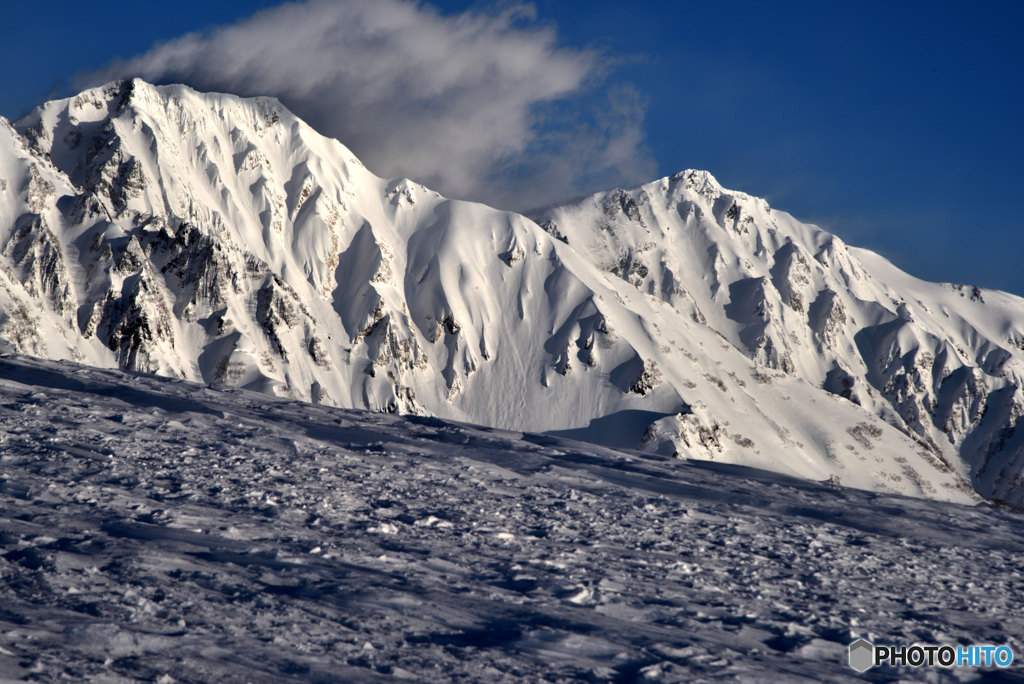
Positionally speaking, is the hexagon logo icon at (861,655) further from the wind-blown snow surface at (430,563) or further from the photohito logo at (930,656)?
the wind-blown snow surface at (430,563)

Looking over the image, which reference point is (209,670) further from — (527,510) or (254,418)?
(254,418)

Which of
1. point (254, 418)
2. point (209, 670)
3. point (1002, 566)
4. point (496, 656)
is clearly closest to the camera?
point (209, 670)

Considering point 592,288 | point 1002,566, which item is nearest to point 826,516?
point 1002,566

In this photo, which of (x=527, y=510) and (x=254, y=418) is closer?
(x=527, y=510)

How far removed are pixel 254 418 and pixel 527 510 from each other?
28.4ft

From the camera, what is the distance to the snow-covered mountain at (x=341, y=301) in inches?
5271

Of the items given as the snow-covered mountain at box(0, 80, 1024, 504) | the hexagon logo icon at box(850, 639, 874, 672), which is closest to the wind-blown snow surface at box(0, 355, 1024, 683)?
the hexagon logo icon at box(850, 639, 874, 672)

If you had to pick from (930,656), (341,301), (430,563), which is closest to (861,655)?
(930,656)

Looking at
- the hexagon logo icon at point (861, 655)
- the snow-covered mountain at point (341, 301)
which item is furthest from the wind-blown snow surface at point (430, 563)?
the snow-covered mountain at point (341, 301)

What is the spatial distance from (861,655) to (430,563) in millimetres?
5389

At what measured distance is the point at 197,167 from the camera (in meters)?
172

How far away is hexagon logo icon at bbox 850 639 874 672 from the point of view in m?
8.62

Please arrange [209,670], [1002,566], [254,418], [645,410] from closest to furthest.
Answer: [209,670] < [1002,566] < [254,418] < [645,410]

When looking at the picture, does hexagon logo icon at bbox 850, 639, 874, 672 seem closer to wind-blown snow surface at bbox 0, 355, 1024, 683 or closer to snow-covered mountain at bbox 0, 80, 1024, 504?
wind-blown snow surface at bbox 0, 355, 1024, 683
